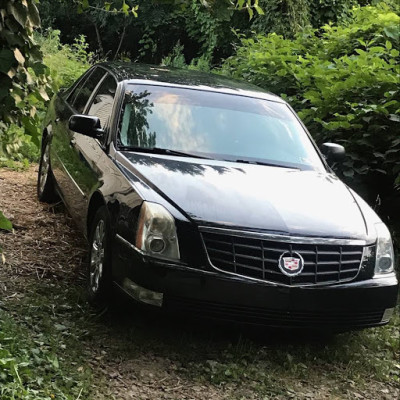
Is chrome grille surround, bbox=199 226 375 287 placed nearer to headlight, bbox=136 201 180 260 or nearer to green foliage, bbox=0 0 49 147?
headlight, bbox=136 201 180 260

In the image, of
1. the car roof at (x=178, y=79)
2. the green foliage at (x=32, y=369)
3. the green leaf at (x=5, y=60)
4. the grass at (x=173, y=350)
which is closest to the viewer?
the green leaf at (x=5, y=60)

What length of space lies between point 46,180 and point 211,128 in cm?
237

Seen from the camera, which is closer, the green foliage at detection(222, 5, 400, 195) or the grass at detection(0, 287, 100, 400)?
the grass at detection(0, 287, 100, 400)

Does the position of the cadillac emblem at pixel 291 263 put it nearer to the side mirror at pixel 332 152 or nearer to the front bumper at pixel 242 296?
the front bumper at pixel 242 296

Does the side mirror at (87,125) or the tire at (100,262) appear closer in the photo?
the tire at (100,262)

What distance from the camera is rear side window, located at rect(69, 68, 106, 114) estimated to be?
19.6 feet

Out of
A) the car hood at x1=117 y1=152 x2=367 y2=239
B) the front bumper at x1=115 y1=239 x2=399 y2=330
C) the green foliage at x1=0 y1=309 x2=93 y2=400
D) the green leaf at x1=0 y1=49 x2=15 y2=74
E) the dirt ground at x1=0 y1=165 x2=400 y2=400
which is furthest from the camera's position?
the car hood at x1=117 y1=152 x2=367 y2=239

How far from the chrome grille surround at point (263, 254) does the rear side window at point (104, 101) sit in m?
1.75

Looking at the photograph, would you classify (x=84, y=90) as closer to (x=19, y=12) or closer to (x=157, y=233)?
(x=157, y=233)

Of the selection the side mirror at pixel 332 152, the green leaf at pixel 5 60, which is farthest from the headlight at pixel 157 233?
the side mirror at pixel 332 152

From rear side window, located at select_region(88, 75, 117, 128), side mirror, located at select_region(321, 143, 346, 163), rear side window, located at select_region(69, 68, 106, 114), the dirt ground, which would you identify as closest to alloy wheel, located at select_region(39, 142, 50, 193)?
rear side window, located at select_region(69, 68, 106, 114)

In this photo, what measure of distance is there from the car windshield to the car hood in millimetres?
201

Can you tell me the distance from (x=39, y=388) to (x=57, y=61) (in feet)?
34.0

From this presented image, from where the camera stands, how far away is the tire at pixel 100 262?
4.08 meters
